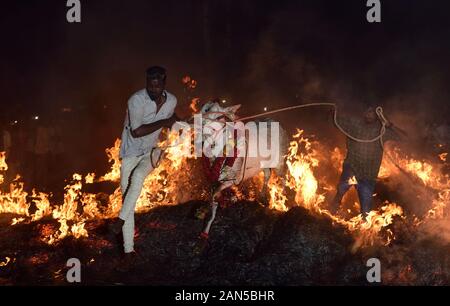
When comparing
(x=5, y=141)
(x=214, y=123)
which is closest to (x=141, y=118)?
(x=214, y=123)

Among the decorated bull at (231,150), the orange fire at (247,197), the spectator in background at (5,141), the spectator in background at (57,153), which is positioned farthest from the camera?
the spectator in background at (57,153)

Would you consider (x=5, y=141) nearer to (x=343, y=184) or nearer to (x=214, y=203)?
(x=214, y=203)

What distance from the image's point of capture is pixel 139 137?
18.6 feet

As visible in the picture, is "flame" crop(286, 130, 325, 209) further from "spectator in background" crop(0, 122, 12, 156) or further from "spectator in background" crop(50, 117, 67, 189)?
"spectator in background" crop(0, 122, 12, 156)

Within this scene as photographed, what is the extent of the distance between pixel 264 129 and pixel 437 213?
3555 millimetres

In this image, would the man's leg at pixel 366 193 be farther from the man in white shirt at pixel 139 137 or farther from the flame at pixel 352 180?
the man in white shirt at pixel 139 137

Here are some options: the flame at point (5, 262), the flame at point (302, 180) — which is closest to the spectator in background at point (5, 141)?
the flame at point (5, 262)

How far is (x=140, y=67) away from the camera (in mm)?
15820

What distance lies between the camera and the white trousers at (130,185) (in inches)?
223

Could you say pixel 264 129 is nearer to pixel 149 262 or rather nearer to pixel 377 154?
pixel 377 154

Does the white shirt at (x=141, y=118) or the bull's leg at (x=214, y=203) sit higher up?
the white shirt at (x=141, y=118)

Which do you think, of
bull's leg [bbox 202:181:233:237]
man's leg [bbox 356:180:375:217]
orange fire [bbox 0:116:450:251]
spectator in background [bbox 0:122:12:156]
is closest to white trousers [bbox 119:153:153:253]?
orange fire [bbox 0:116:450:251]

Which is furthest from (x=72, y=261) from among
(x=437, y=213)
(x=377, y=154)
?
(x=437, y=213)

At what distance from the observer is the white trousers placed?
18.6 ft
